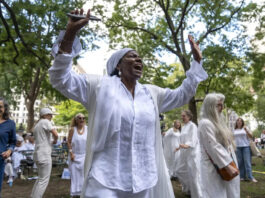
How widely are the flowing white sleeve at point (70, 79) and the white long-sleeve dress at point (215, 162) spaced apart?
7.40ft

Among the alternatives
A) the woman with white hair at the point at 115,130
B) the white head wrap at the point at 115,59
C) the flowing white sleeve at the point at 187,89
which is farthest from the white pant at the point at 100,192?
the white head wrap at the point at 115,59

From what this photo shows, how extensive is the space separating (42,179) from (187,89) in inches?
173

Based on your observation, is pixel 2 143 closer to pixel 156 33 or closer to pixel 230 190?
pixel 230 190

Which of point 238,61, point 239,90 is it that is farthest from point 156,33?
point 239,90

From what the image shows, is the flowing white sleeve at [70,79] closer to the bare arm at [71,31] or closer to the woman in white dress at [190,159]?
the bare arm at [71,31]

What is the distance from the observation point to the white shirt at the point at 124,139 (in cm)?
196

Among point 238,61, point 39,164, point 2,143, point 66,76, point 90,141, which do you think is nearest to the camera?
point 66,76

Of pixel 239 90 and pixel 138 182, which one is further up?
pixel 239 90

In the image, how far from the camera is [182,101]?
2594 mm

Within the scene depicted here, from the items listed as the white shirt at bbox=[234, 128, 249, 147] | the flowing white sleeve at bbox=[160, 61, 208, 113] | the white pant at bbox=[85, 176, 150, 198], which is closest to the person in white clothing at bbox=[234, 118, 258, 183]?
the white shirt at bbox=[234, 128, 249, 147]

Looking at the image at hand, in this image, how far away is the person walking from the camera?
4562 millimetres

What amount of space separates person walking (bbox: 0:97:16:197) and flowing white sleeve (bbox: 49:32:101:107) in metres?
3.00

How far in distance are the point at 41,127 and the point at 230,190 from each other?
4.20 m

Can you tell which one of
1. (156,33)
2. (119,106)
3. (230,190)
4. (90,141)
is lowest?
(230,190)
